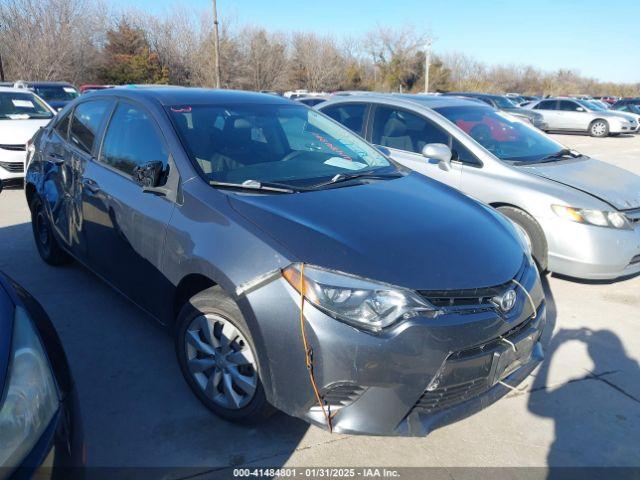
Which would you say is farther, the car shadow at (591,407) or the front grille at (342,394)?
the car shadow at (591,407)

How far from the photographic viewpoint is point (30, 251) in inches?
205

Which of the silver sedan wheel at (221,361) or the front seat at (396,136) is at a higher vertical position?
the front seat at (396,136)

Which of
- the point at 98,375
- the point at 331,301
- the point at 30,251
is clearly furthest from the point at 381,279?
the point at 30,251

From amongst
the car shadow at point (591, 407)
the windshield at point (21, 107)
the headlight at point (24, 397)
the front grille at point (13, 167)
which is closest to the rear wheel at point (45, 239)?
the headlight at point (24, 397)

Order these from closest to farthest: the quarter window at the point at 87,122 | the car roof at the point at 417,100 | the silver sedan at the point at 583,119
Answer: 1. the quarter window at the point at 87,122
2. the car roof at the point at 417,100
3. the silver sedan at the point at 583,119

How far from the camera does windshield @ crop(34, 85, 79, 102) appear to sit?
1537cm

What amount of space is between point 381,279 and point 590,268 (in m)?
2.87

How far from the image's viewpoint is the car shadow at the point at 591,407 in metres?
2.46

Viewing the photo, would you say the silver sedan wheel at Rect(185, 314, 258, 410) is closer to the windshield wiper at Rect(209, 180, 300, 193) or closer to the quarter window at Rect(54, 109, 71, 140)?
the windshield wiper at Rect(209, 180, 300, 193)

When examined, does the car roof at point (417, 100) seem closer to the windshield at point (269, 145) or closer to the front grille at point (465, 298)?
the windshield at point (269, 145)

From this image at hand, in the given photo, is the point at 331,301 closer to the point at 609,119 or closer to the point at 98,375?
the point at 98,375

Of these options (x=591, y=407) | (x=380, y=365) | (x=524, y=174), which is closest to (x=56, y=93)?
(x=524, y=174)

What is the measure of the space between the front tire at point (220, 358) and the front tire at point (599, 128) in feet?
74.8

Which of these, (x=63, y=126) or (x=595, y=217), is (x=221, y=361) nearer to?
(x=63, y=126)
